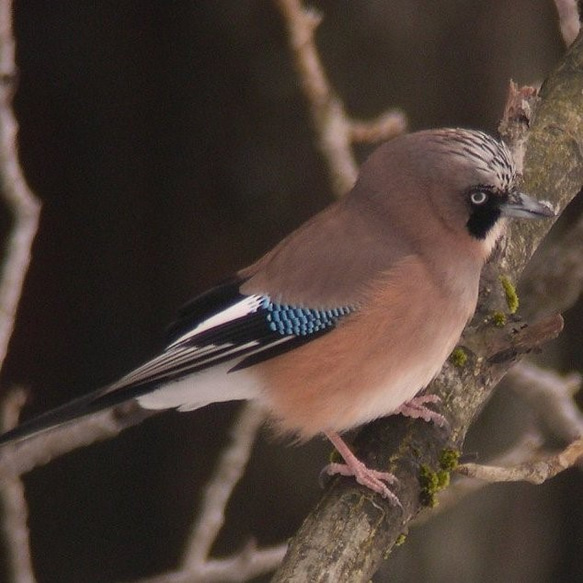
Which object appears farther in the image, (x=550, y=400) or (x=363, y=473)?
(x=550, y=400)

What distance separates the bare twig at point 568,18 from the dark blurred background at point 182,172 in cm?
100

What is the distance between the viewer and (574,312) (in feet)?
19.6

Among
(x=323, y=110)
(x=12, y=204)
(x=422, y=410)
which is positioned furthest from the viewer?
(x=323, y=110)

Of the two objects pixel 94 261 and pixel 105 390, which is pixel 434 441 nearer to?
pixel 105 390

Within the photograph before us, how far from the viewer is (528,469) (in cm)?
313

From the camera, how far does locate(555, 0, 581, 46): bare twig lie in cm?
429

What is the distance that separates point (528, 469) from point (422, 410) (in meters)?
0.39

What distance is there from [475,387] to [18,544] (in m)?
1.53

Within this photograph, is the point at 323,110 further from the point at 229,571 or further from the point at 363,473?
the point at 229,571

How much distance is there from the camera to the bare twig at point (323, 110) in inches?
153

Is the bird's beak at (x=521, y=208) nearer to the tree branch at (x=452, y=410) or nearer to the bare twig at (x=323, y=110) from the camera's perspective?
the tree branch at (x=452, y=410)

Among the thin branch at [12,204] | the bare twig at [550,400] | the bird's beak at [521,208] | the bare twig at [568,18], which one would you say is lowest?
the bare twig at [550,400]

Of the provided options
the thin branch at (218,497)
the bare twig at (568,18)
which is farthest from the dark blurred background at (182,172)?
the thin branch at (218,497)

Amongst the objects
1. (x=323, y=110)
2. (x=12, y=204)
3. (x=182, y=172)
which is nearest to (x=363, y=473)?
(x=12, y=204)
